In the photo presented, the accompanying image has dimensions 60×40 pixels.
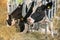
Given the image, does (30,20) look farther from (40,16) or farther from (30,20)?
(40,16)

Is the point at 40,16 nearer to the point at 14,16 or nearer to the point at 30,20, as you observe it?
the point at 30,20

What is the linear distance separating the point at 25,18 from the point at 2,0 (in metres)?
0.31

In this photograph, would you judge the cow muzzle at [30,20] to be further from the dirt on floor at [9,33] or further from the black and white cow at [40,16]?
the dirt on floor at [9,33]

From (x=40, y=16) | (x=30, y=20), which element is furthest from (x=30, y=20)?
(x=40, y=16)

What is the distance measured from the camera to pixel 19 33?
2043 mm

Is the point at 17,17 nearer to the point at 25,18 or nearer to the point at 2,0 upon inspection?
the point at 25,18

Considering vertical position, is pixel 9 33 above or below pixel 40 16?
below

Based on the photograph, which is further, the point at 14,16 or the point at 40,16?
the point at 14,16

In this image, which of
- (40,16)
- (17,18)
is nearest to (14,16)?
(17,18)

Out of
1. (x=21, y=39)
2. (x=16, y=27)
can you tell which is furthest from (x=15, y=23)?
(x=21, y=39)

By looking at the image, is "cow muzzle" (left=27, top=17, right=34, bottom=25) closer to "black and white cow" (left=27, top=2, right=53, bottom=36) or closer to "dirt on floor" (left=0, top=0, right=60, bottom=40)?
"black and white cow" (left=27, top=2, right=53, bottom=36)

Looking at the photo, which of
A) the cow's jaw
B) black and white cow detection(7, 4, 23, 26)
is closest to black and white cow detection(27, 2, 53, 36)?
the cow's jaw

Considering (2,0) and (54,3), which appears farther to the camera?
(2,0)

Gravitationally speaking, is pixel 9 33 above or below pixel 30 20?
below
